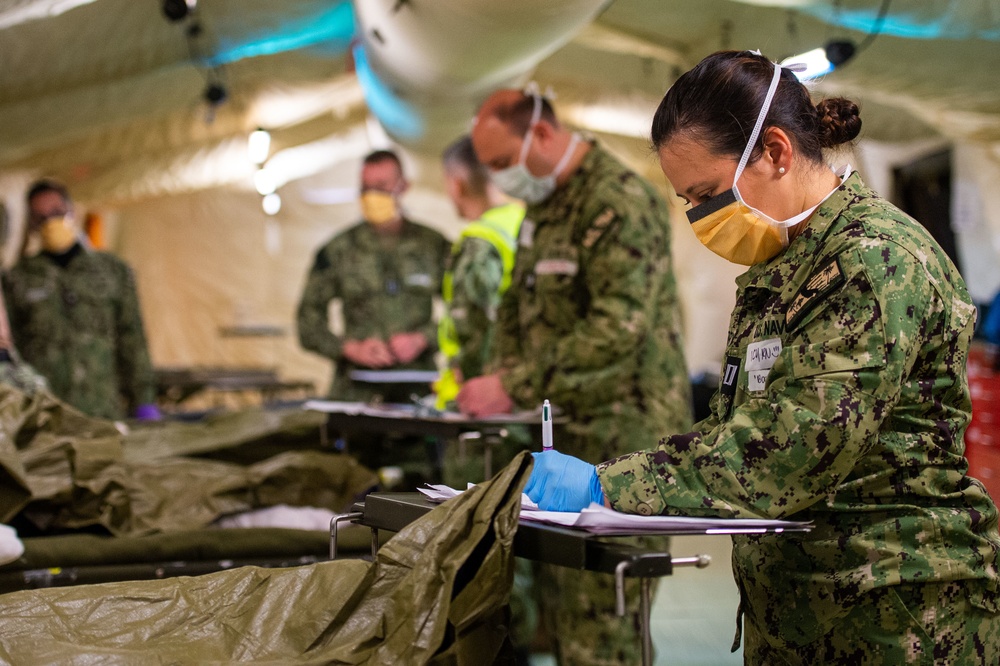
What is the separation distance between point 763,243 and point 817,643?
0.54 meters

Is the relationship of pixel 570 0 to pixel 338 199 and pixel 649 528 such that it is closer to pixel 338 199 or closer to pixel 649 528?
pixel 649 528

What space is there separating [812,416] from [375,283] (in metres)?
3.38

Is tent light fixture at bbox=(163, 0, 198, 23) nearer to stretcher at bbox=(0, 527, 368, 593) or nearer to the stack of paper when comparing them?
stretcher at bbox=(0, 527, 368, 593)

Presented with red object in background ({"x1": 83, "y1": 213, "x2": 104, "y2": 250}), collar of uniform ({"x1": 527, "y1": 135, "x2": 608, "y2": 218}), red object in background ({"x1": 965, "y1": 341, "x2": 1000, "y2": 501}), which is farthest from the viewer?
red object in background ({"x1": 83, "y1": 213, "x2": 104, "y2": 250})

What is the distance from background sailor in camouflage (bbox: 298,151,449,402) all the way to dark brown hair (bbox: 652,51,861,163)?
3002 mm

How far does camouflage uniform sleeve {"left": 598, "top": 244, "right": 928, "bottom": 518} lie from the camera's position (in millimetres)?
1142

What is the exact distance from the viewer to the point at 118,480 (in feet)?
8.29

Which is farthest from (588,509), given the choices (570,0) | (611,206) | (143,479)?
(570,0)

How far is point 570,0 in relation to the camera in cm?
293

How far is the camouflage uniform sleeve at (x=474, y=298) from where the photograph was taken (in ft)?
11.8

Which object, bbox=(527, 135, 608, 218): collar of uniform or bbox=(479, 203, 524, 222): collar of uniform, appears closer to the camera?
bbox=(527, 135, 608, 218): collar of uniform

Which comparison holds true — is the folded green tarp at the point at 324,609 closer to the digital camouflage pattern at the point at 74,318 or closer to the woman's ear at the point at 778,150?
the woman's ear at the point at 778,150

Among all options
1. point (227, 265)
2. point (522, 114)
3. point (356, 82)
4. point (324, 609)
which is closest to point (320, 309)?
point (522, 114)

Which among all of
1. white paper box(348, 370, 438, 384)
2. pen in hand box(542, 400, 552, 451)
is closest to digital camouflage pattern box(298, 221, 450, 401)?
white paper box(348, 370, 438, 384)
